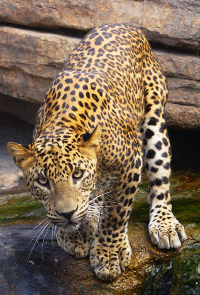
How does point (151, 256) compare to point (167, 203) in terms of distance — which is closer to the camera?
point (151, 256)

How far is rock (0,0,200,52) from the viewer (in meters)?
8.42

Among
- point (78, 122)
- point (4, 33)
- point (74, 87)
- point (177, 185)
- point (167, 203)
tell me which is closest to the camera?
point (78, 122)

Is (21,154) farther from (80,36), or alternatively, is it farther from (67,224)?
(80,36)

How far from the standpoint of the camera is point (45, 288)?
4.95 meters

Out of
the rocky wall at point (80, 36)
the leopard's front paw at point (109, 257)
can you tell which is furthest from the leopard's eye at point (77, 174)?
the rocky wall at point (80, 36)

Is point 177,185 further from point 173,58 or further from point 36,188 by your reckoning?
point 36,188

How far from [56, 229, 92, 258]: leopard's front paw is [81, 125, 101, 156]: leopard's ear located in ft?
5.10

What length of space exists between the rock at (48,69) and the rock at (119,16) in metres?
0.28

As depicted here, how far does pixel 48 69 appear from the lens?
9555 mm

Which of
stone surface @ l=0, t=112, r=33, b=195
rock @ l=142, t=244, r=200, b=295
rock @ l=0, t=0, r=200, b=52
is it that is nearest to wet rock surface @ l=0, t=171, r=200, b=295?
rock @ l=142, t=244, r=200, b=295

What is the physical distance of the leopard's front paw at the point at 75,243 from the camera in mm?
5391

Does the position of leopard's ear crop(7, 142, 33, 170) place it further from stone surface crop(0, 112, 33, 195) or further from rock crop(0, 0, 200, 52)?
rock crop(0, 0, 200, 52)

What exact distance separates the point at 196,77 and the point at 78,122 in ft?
15.3

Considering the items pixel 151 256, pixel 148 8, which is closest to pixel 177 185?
pixel 151 256
